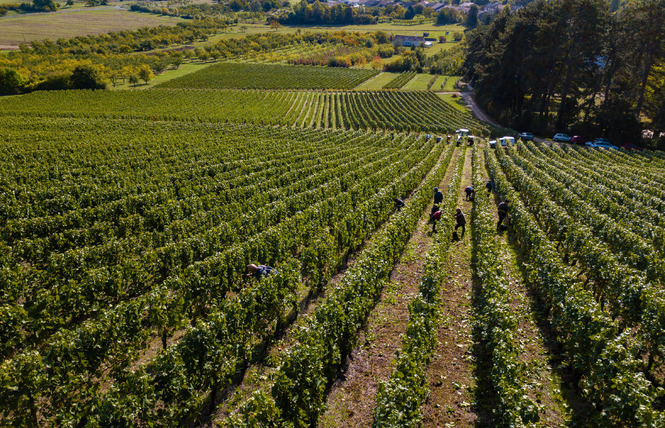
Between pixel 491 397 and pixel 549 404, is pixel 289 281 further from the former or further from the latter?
pixel 549 404

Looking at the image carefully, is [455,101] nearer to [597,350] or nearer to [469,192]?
[469,192]

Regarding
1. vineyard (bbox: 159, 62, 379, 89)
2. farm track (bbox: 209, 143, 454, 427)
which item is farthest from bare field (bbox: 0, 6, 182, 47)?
farm track (bbox: 209, 143, 454, 427)

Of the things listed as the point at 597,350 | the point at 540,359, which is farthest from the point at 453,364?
the point at 597,350

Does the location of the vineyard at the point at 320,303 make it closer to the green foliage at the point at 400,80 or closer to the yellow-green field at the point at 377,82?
the green foliage at the point at 400,80

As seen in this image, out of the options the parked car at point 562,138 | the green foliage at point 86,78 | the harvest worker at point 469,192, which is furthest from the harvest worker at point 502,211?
the green foliage at point 86,78

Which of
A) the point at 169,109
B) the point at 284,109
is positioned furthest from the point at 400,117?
the point at 169,109

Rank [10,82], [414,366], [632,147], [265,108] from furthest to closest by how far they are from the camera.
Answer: [10,82]
[265,108]
[632,147]
[414,366]
